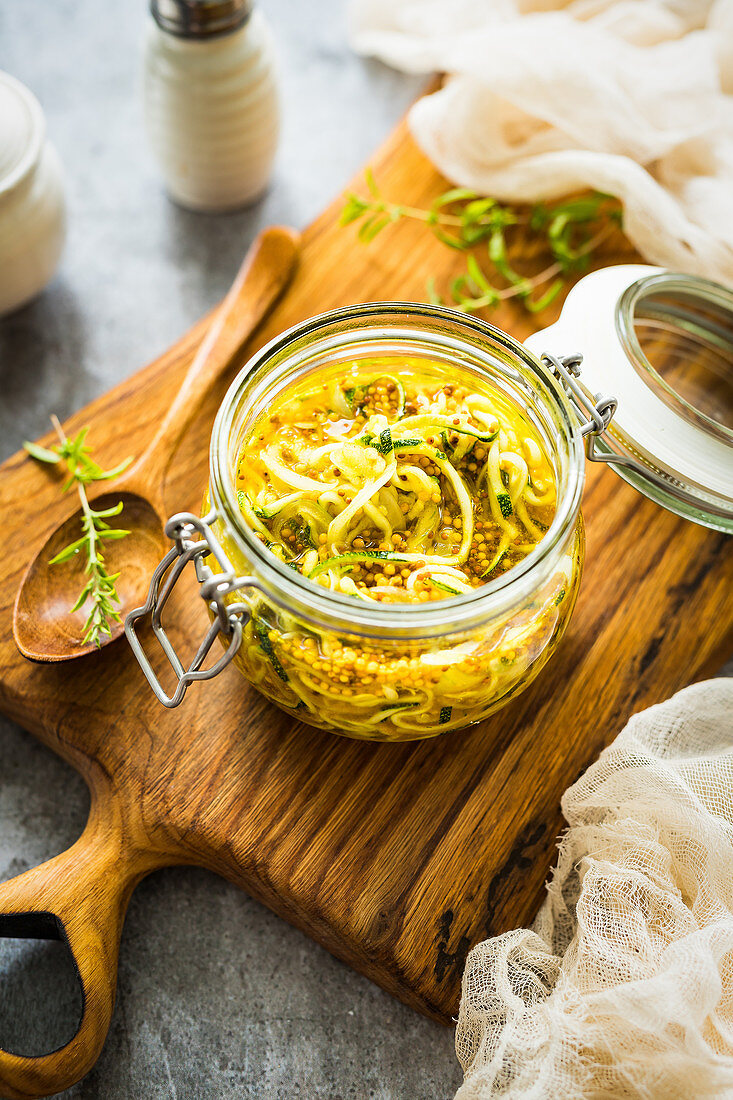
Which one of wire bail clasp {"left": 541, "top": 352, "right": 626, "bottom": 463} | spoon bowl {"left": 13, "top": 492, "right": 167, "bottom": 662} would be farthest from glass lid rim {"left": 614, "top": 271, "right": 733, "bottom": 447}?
spoon bowl {"left": 13, "top": 492, "right": 167, "bottom": 662}

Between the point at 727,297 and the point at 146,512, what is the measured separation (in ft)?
3.58

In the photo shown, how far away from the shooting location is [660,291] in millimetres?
1573

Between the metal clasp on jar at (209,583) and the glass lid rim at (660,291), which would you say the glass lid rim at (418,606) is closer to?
the metal clasp on jar at (209,583)

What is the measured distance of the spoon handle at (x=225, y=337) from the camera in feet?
5.16

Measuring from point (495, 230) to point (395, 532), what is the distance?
87cm

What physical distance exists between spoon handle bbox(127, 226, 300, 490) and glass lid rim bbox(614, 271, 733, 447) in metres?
0.67

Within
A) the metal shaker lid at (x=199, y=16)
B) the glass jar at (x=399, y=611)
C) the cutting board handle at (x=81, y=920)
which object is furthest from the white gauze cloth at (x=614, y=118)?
the cutting board handle at (x=81, y=920)

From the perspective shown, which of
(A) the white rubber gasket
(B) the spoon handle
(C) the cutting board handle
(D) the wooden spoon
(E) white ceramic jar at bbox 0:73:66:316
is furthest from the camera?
(E) white ceramic jar at bbox 0:73:66:316

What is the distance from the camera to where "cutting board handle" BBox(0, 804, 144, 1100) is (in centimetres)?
119

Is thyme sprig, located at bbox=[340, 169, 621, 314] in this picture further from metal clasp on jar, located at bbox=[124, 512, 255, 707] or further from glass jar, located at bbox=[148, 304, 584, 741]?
metal clasp on jar, located at bbox=[124, 512, 255, 707]

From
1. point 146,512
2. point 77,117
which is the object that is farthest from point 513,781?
point 77,117

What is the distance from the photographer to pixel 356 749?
4.53ft

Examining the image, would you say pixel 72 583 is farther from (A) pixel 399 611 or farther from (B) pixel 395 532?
(A) pixel 399 611

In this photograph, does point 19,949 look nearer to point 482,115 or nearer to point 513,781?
point 513,781
